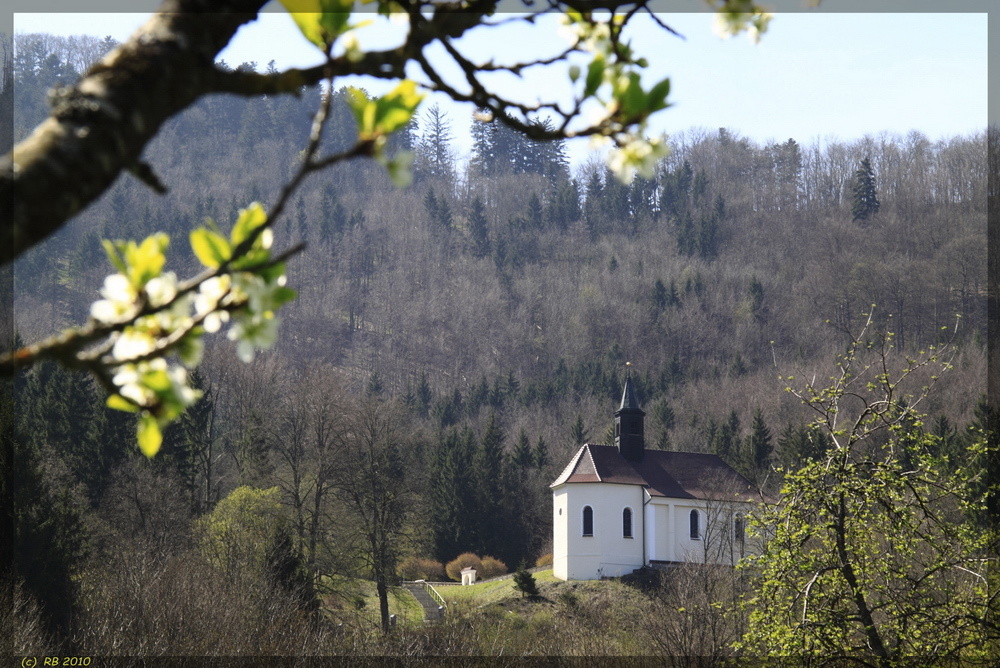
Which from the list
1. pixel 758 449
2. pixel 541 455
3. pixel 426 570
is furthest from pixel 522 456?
pixel 758 449

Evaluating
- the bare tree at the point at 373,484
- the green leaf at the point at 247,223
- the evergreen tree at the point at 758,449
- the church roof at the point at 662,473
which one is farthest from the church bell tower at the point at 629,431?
the green leaf at the point at 247,223

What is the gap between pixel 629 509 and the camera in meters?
43.4

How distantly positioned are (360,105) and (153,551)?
2504 centimetres

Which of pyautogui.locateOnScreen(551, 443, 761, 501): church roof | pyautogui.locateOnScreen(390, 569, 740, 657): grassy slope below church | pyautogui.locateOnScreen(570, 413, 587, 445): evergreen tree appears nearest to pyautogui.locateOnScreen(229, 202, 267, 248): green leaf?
pyautogui.locateOnScreen(390, 569, 740, 657): grassy slope below church

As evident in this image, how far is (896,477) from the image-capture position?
8.74 meters

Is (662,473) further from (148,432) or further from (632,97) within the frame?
(148,432)

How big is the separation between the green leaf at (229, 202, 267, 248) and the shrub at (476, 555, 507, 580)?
4592 centimetres

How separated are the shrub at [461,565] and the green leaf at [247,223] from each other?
46.1m

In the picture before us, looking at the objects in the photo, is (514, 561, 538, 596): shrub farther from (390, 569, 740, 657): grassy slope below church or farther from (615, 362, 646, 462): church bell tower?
(615, 362, 646, 462): church bell tower

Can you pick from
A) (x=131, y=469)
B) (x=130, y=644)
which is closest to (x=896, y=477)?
(x=130, y=644)

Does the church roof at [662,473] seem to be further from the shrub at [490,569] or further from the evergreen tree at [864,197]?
the evergreen tree at [864,197]

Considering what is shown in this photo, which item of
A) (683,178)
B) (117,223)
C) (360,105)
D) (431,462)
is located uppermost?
(683,178)

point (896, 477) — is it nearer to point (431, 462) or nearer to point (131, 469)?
point (131, 469)

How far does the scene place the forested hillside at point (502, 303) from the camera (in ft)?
124
